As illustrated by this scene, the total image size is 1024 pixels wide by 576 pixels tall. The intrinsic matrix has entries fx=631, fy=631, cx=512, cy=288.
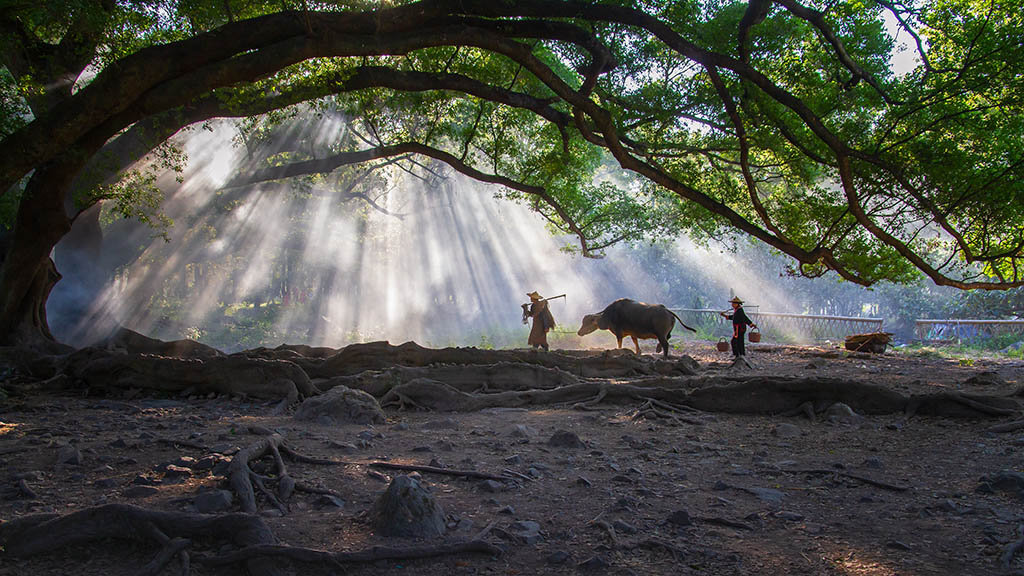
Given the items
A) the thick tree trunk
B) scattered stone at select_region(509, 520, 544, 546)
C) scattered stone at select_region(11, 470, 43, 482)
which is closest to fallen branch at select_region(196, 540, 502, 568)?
scattered stone at select_region(509, 520, 544, 546)

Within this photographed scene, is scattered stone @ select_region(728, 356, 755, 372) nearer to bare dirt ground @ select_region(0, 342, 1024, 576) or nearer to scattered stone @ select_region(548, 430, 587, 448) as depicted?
bare dirt ground @ select_region(0, 342, 1024, 576)

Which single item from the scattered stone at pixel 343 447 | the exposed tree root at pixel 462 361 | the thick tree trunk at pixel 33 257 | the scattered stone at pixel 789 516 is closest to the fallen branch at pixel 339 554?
the scattered stone at pixel 789 516

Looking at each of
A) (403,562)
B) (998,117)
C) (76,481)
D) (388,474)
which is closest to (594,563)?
(403,562)

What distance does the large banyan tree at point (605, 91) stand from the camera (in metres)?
6.68

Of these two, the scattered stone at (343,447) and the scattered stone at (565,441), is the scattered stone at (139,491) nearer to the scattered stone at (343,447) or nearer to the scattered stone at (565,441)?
the scattered stone at (343,447)

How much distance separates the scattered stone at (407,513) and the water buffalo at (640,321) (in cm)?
1097

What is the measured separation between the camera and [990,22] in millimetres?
7645

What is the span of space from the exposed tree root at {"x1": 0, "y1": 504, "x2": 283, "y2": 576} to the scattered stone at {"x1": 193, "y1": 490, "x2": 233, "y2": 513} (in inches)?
14.4

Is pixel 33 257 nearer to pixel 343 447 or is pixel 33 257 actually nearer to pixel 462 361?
pixel 462 361

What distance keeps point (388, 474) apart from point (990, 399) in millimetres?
6199

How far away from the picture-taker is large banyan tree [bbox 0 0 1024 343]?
6680mm

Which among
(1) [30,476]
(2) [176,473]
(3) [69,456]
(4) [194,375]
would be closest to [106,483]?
(2) [176,473]

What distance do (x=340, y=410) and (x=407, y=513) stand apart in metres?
3.45

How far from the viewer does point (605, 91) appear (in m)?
11.3
